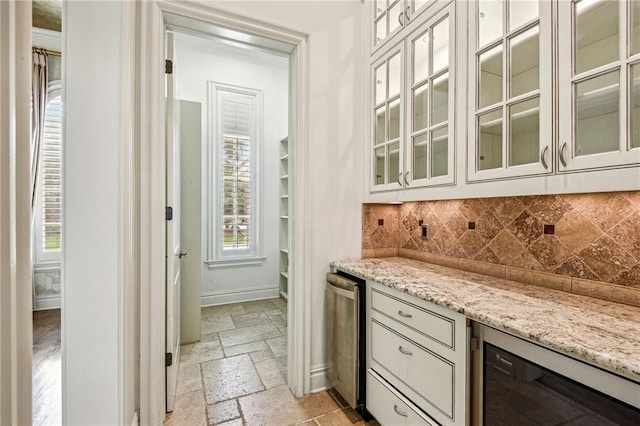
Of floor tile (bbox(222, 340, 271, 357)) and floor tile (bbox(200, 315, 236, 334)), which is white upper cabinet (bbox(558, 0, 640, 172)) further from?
floor tile (bbox(200, 315, 236, 334))

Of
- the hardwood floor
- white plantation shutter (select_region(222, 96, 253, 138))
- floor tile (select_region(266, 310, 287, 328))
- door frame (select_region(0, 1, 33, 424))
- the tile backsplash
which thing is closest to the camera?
door frame (select_region(0, 1, 33, 424))

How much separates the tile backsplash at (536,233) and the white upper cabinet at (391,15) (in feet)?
3.98

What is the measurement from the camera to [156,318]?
1717 millimetres

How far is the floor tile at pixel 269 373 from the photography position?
2.19 m

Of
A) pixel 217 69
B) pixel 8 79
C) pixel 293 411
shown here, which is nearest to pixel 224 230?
pixel 217 69

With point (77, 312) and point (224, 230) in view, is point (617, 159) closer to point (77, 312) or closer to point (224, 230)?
point (77, 312)

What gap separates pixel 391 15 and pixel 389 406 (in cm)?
246

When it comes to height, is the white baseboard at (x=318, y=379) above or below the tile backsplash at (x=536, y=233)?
below

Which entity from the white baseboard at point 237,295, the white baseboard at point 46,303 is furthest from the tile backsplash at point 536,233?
the white baseboard at point 46,303

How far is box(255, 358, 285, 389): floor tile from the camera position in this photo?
86.1 inches

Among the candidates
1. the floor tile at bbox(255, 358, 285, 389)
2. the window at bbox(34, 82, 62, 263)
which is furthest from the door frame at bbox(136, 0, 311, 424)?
the window at bbox(34, 82, 62, 263)

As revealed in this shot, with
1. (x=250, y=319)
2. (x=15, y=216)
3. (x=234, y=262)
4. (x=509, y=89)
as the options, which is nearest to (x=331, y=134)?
(x=509, y=89)

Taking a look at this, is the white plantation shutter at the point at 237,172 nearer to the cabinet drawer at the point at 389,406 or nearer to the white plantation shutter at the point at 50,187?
the white plantation shutter at the point at 50,187

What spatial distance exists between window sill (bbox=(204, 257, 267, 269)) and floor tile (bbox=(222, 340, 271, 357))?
1.49 m
